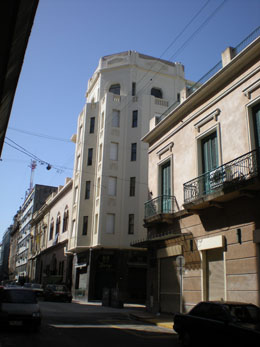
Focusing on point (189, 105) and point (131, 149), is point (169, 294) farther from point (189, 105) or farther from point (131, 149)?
point (131, 149)

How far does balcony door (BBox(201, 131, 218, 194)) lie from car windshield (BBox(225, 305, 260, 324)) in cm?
765

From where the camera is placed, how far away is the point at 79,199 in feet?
122

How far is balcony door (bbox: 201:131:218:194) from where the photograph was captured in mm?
17359

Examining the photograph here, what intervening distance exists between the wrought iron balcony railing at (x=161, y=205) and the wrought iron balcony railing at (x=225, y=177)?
1884 mm

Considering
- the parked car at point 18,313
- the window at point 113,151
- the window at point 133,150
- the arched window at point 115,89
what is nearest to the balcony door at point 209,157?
the parked car at point 18,313

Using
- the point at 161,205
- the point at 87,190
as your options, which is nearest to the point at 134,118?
the point at 87,190

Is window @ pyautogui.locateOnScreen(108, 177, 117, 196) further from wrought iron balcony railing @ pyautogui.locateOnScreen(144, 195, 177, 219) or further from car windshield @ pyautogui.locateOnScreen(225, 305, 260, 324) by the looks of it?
car windshield @ pyautogui.locateOnScreen(225, 305, 260, 324)

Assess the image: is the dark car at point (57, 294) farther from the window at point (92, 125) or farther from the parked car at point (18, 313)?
the parked car at point (18, 313)

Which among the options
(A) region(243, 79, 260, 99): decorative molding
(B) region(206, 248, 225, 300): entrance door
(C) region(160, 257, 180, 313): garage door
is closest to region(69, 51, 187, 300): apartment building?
(C) region(160, 257, 180, 313): garage door

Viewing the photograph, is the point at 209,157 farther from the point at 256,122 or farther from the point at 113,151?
the point at 113,151

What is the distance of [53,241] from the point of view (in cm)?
4984

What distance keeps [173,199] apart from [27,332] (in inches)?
430

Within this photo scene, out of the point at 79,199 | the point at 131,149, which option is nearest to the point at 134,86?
the point at 131,149

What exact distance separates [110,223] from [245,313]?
2566 centimetres
